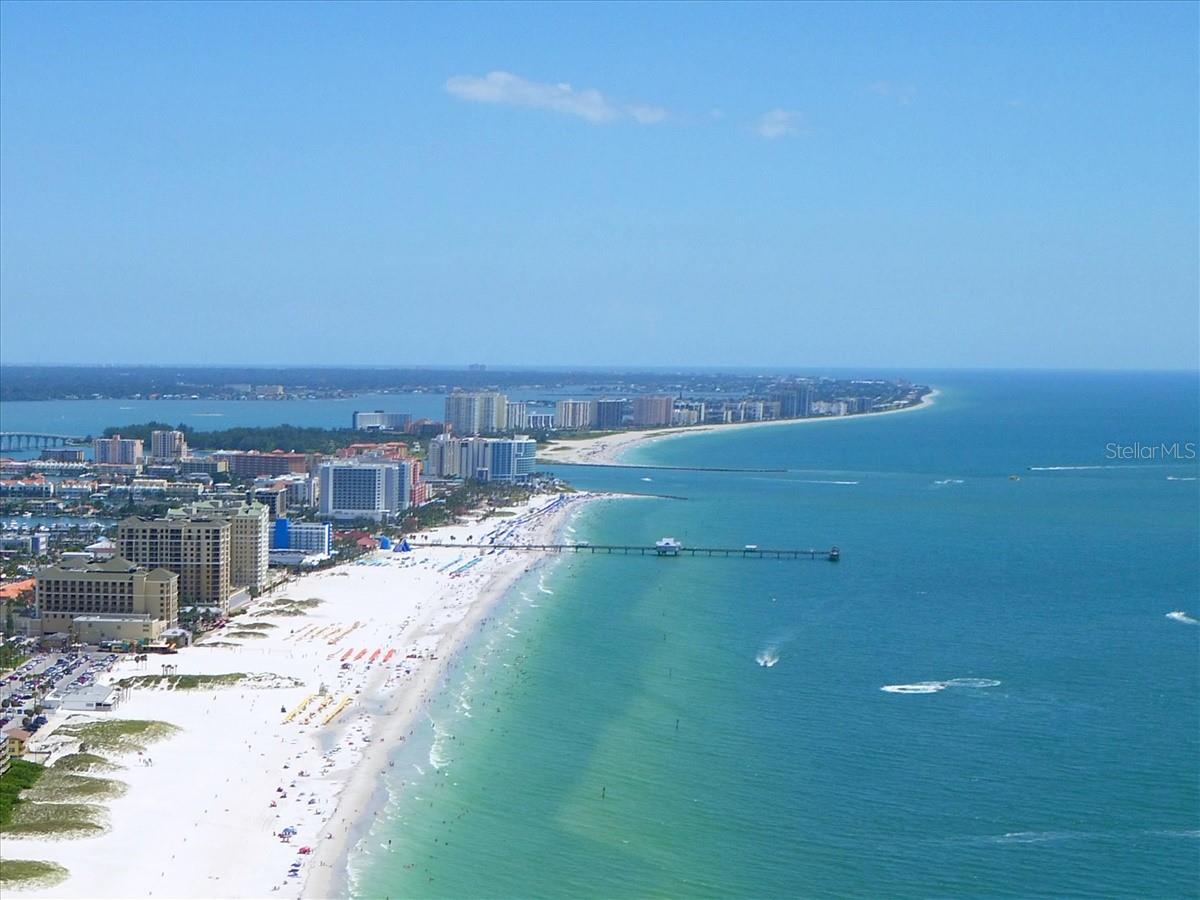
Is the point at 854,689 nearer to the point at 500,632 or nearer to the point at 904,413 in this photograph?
the point at 500,632

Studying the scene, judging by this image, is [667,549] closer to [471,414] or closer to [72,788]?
[72,788]

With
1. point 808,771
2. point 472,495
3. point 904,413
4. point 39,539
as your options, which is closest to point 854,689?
point 808,771

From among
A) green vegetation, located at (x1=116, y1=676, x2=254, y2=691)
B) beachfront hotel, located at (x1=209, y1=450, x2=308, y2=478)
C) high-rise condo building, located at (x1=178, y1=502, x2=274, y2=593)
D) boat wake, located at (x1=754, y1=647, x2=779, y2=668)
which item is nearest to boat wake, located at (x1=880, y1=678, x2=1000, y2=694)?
boat wake, located at (x1=754, y1=647, x2=779, y2=668)

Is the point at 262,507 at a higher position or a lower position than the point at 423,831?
higher

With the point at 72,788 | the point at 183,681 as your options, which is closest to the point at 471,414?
the point at 183,681

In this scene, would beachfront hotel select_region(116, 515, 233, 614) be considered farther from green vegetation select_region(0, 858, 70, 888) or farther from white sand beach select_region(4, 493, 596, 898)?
green vegetation select_region(0, 858, 70, 888)

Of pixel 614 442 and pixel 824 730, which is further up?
pixel 614 442

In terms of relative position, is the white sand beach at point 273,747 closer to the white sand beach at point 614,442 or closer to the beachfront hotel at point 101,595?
the beachfront hotel at point 101,595

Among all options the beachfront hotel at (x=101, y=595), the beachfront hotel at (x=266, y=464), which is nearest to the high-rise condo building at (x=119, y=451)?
the beachfront hotel at (x=266, y=464)
